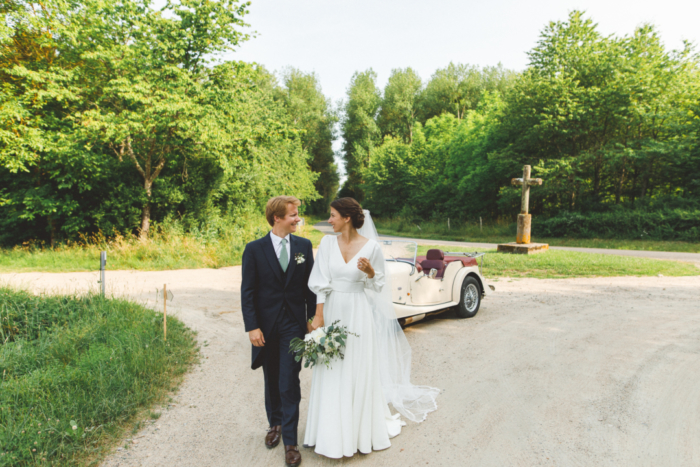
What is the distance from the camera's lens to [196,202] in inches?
739

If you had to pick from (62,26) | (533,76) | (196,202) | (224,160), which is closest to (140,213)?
(196,202)

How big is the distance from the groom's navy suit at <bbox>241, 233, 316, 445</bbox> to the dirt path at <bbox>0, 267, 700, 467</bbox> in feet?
1.41

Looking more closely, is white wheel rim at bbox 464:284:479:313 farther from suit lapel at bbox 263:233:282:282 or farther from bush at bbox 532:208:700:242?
bush at bbox 532:208:700:242

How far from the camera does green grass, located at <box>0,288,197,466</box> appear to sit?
3263mm

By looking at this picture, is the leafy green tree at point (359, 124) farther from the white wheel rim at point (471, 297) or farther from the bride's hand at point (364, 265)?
the bride's hand at point (364, 265)

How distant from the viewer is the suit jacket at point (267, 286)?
10.9 ft

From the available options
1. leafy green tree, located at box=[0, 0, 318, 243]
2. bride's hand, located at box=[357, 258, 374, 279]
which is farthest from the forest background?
bride's hand, located at box=[357, 258, 374, 279]

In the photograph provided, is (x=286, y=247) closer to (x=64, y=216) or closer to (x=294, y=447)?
(x=294, y=447)

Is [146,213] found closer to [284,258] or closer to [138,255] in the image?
[138,255]

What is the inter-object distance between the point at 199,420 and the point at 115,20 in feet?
54.6

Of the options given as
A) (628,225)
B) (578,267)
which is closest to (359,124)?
(628,225)

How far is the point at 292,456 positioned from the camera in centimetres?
316

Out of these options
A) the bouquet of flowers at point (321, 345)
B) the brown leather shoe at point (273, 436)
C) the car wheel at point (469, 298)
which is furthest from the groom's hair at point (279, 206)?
the car wheel at point (469, 298)

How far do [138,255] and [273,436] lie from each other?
12620 mm
